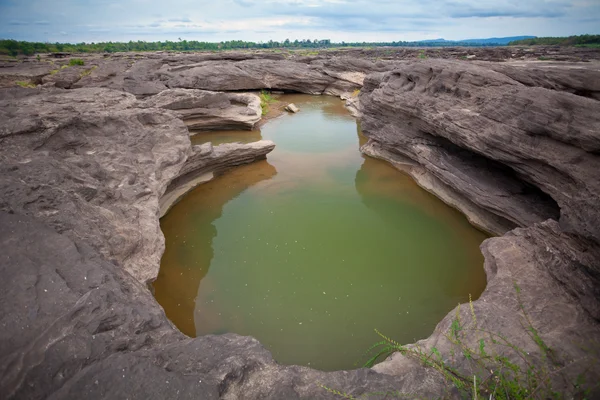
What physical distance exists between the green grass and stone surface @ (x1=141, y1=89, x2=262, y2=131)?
12.5 meters

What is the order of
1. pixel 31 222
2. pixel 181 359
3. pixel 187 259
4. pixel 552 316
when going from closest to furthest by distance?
pixel 181 359 < pixel 31 222 < pixel 552 316 < pixel 187 259

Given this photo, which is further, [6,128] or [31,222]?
[6,128]

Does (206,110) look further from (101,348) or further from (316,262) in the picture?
(101,348)

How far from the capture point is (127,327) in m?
2.95

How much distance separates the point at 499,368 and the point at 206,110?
13.7 m

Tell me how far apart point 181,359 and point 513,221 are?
22.3ft

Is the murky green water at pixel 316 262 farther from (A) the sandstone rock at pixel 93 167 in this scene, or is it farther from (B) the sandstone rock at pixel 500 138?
(A) the sandstone rock at pixel 93 167

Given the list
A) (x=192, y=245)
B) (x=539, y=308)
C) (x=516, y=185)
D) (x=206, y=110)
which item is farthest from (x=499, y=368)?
(x=206, y=110)

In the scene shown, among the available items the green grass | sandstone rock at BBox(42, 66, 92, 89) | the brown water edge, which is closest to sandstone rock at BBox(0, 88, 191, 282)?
the brown water edge

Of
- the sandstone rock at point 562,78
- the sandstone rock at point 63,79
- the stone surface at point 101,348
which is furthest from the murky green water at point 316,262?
the sandstone rock at point 63,79

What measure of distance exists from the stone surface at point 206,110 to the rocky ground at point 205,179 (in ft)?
14.1

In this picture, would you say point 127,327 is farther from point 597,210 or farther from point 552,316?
point 597,210

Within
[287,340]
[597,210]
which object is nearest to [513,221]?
[597,210]

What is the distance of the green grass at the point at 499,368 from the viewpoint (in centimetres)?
291
